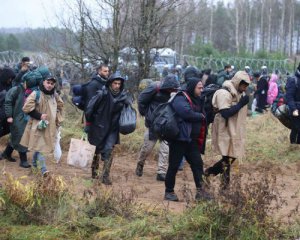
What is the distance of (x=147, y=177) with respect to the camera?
866 cm

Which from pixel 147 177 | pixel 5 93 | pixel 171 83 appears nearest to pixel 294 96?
pixel 171 83

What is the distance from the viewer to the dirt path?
23.0ft

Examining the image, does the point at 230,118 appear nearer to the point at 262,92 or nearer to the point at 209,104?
the point at 209,104

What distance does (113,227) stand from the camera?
5.19 metres

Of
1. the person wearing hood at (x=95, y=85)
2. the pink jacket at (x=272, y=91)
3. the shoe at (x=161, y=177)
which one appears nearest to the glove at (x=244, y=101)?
the shoe at (x=161, y=177)

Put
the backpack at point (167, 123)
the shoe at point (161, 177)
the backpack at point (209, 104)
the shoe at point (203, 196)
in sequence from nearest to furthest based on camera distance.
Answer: the shoe at point (203, 196), the backpack at point (167, 123), the backpack at point (209, 104), the shoe at point (161, 177)

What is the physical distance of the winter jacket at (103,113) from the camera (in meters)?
7.42

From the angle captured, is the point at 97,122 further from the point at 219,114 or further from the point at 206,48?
the point at 206,48

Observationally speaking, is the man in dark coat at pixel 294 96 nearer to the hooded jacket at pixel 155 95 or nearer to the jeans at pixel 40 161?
the hooded jacket at pixel 155 95

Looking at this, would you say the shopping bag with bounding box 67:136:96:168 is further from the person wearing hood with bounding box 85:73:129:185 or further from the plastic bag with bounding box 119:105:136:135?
the plastic bag with bounding box 119:105:136:135

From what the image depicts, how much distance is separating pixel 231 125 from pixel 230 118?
9cm

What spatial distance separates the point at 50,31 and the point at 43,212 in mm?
9711

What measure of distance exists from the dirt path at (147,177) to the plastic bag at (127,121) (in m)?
0.63

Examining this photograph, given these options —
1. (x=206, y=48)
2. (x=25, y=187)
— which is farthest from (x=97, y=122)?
(x=206, y=48)
